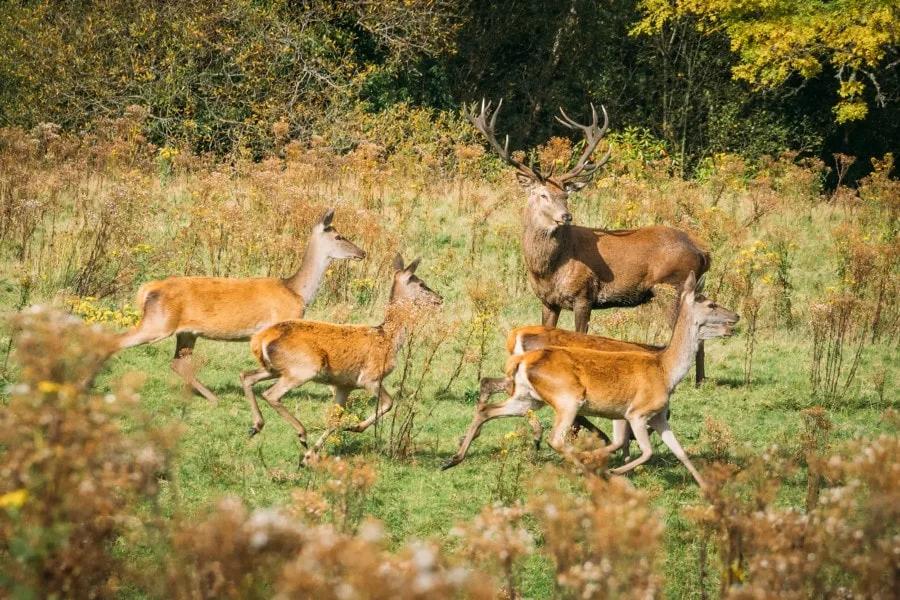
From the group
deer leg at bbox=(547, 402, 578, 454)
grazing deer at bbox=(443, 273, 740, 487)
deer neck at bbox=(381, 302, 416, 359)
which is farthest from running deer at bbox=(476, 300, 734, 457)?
deer neck at bbox=(381, 302, 416, 359)

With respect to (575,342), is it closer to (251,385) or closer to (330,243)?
(251,385)

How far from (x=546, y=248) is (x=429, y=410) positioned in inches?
103

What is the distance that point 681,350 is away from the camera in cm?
834

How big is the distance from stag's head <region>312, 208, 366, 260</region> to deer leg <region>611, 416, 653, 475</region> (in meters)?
4.05

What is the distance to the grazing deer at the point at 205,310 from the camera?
30.8 feet

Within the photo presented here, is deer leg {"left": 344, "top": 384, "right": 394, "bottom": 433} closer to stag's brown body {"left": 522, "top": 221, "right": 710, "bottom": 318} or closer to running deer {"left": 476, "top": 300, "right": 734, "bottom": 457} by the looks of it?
running deer {"left": 476, "top": 300, "right": 734, "bottom": 457}

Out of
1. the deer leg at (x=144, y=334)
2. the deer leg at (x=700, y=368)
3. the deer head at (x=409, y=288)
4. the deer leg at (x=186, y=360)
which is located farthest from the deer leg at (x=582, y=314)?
the deer leg at (x=144, y=334)

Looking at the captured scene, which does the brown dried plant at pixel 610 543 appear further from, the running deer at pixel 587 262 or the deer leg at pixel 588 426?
the running deer at pixel 587 262

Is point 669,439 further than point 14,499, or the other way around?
point 669,439

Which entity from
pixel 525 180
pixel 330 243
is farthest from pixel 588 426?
pixel 525 180

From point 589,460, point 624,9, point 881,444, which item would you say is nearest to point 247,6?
point 624,9

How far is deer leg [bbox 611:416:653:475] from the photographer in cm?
786

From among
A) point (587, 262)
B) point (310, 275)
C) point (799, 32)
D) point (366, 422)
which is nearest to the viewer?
point (366, 422)

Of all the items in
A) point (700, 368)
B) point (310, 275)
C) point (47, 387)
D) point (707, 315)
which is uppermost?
point (47, 387)
